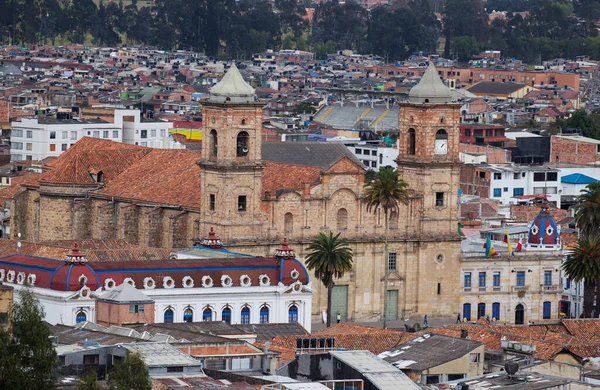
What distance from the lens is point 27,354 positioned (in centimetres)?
8406

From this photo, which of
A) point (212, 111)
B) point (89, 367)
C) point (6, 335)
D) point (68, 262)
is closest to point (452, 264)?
Answer: point (212, 111)

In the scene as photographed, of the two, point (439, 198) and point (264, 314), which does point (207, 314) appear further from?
point (439, 198)

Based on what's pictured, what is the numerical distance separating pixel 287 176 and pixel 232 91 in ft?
21.9

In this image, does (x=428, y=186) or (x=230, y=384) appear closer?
(x=230, y=384)

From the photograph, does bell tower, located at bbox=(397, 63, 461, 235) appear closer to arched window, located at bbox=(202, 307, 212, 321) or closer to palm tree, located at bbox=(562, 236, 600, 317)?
palm tree, located at bbox=(562, 236, 600, 317)

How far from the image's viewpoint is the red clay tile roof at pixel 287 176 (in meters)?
144

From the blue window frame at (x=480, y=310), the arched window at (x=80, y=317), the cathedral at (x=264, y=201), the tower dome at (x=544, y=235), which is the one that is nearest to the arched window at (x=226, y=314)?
the arched window at (x=80, y=317)

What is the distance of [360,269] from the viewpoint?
477ft

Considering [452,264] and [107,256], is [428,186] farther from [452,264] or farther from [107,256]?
[107,256]

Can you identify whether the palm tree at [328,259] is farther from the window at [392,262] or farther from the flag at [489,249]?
the flag at [489,249]

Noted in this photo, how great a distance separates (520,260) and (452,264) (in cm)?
431

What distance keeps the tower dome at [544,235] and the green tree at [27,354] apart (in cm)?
6947

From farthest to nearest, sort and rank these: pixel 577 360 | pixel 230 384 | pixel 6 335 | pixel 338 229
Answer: pixel 338 229, pixel 577 360, pixel 230 384, pixel 6 335

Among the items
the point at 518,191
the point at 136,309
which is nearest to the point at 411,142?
the point at 136,309
